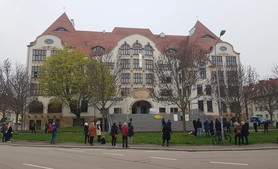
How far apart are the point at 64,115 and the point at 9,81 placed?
16.7m

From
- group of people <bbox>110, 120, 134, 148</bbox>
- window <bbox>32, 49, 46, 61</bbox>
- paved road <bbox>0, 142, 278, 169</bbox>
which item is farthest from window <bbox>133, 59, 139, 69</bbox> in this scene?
paved road <bbox>0, 142, 278, 169</bbox>

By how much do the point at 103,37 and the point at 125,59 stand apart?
10800mm

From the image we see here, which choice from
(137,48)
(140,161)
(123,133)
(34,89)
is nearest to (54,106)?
(34,89)

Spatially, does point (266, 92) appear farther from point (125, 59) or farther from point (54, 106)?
point (54, 106)

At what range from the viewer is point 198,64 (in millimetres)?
34219

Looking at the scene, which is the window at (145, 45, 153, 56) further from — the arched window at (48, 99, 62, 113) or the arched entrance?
the arched window at (48, 99, 62, 113)

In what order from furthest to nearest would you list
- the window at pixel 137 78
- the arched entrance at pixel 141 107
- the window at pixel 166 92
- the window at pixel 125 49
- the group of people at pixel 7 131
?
the window at pixel 125 49 → the window at pixel 137 78 → the arched entrance at pixel 141 107 → the window at pixel 166 92 → the group of people at pixel 7 131

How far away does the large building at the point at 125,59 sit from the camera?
55.3 metres

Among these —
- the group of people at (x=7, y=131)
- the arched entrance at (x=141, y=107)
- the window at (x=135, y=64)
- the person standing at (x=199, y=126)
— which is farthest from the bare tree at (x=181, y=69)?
the window at (x=135, y=64)

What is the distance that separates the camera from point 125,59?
59.7m

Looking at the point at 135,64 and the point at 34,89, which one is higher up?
the point at 135,64

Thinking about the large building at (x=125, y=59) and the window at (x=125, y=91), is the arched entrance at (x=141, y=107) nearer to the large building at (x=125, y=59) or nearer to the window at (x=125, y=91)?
the large building at (x=125, y=59)

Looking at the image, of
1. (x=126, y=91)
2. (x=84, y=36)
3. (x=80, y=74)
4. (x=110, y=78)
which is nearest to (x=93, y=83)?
(x=110, y=78)

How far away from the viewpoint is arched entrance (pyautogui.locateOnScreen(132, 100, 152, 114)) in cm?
5795
